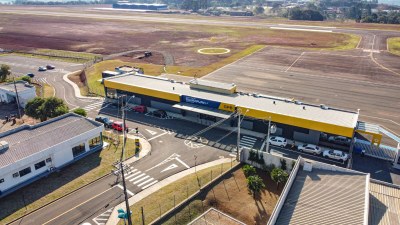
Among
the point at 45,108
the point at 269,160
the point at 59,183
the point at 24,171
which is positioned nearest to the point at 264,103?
the point at 269,160

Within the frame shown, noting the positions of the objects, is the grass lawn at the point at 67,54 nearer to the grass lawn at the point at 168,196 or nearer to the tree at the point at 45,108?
the tree at the point at 45,108

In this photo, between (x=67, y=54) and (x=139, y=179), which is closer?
(x=139, y=179)

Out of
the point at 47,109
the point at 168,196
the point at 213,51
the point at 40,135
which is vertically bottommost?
the point at 168,196

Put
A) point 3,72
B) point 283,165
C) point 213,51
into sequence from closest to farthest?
point 283,165, point 3,72, point 213,51

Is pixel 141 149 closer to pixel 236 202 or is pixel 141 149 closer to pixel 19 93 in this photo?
pixel 236 202

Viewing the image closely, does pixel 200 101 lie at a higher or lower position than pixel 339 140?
higher

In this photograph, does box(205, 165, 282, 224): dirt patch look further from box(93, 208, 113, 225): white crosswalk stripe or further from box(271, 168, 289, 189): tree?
box(93, 208, 113, 225): white crosswalk stripe

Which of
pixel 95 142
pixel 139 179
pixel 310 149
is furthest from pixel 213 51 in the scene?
pixel 139 179

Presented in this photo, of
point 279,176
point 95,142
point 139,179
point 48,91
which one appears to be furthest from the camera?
point 48,91
